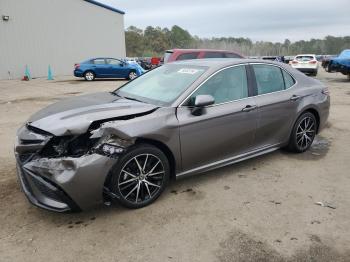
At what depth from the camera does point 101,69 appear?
20.6m

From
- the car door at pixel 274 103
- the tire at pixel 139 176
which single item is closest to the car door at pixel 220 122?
the car door at pixel 274 103

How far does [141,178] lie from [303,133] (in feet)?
9.84

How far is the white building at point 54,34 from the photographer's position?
22875 mm

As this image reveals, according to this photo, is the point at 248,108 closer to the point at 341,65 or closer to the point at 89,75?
the point at 341,65

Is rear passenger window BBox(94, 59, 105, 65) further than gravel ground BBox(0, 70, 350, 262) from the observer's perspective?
Yes

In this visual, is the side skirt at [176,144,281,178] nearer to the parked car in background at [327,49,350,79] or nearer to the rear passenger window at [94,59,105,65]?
the parked car in background at [327,49,350,79]

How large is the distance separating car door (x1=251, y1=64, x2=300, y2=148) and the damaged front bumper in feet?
7.43

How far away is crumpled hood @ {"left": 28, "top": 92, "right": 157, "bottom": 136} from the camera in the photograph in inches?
135

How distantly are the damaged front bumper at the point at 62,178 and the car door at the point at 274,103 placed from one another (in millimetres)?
2264

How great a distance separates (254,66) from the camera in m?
4.81

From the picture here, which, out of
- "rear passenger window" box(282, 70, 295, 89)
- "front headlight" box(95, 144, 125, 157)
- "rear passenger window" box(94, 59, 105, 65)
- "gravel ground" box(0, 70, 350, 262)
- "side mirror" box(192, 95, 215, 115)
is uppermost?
"rear passenger window" box(94, 59, 105, 65)

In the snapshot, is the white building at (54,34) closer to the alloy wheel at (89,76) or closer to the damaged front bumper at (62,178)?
the alloy wheel at (89,76)

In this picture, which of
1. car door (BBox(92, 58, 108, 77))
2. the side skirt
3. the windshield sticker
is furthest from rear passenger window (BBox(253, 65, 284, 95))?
car door (BBox(92, 58, 108, 77))

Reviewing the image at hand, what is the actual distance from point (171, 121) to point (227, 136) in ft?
2.88
